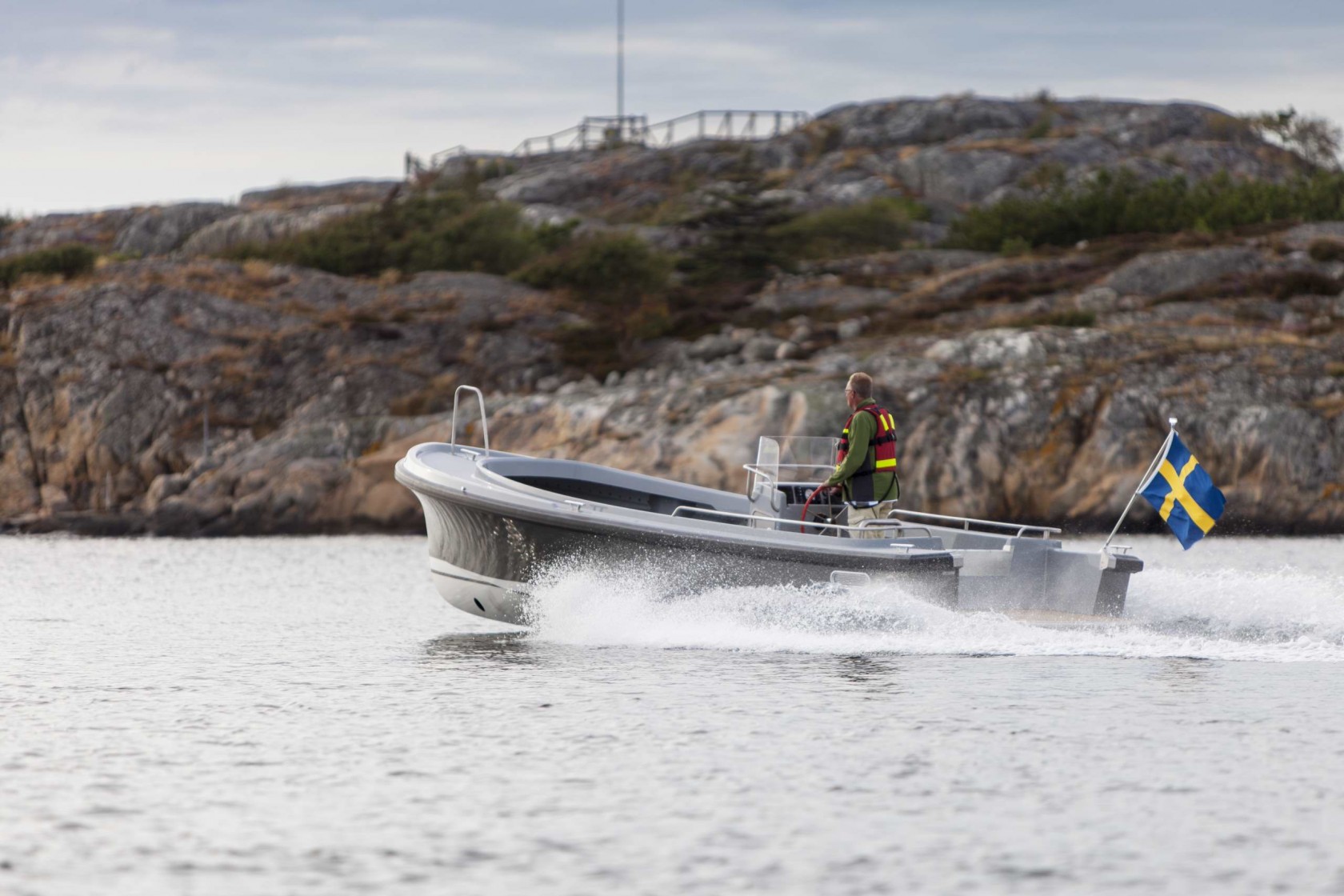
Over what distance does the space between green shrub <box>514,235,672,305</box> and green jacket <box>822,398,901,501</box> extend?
28.0m

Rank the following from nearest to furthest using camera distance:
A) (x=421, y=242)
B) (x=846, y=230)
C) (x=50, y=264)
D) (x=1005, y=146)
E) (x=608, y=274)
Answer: (x=608, y=274) → (x=50, y=264) → (x=421, y=242) → (x=846, y=230) → (x=1005, y=146)

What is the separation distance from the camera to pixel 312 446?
3200cm

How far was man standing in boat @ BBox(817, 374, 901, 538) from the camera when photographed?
12109mm

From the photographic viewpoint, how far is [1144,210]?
4838 centimetres

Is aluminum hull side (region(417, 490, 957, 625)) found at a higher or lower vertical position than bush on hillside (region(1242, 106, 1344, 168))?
lower

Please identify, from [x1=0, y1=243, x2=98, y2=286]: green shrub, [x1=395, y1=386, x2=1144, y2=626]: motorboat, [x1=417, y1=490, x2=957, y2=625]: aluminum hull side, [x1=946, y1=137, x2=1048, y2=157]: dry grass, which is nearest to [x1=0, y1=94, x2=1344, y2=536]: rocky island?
[x1=0, y1=243, x2=98, y2=286]: green shrub

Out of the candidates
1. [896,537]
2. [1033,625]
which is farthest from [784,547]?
[1033,625]

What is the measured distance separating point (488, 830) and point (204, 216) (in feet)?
217

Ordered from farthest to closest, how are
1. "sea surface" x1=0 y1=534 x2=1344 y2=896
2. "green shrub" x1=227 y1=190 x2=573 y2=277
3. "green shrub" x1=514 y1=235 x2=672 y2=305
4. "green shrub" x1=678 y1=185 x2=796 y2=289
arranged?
"green shrub" x1=227 y1=190 x2=573 y2=277 → "green shrub" x1=678 y1=185 x2=796 y2=289 → "green shrub" x1=514 y1=235 x2=672 y2=305 → "sea surface" x1=0 y1=534 x2=1344 y2=896

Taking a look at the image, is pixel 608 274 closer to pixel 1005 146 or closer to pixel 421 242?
pixel 421 242

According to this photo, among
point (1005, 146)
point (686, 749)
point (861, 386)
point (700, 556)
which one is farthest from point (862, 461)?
point (1005, 146)

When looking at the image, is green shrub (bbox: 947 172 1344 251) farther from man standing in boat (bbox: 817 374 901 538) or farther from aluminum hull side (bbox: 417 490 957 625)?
aluminum hull side (bbox: 417 490 957 625)

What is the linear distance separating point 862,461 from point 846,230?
41.1 meters

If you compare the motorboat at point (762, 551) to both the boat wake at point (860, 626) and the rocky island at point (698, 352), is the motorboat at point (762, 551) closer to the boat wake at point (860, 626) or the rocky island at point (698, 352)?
the boat wake at point (860, 626)
